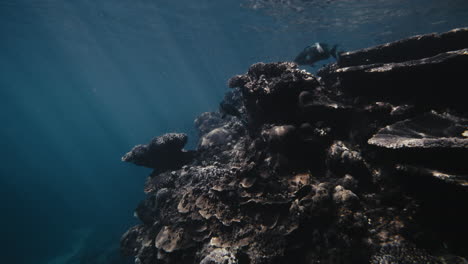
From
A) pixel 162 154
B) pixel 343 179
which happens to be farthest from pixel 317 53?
pixel 162 154

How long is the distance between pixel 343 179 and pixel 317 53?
15.6ft

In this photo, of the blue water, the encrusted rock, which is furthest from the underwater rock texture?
the blue water

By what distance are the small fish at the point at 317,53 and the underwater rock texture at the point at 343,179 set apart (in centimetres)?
82

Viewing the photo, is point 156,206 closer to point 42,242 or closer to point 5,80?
point 42,242

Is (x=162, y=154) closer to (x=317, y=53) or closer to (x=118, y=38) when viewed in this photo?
(x=317, y=53)

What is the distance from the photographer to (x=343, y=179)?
3.81 metres

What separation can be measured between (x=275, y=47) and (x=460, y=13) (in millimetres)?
27791

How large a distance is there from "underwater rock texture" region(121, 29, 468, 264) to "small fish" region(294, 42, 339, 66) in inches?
32.3

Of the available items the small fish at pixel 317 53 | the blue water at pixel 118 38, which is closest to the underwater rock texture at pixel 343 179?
the small fish at pixel 317 53

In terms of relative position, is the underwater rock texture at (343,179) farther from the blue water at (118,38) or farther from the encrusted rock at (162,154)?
the blue water at (118,38)

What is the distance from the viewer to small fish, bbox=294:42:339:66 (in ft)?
22.7

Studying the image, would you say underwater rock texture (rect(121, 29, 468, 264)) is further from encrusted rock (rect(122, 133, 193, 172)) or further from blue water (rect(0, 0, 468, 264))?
blue water (rect(0, 0, 468, 264))

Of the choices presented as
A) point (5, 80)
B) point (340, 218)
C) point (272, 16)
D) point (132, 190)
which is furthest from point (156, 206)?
point (5, 80)

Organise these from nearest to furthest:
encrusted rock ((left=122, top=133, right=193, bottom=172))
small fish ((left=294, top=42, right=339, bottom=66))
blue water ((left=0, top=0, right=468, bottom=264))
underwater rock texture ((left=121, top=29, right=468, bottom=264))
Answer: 1. underwater rock texture ((left=121, top=29, right=468, bottom=264))
2. small fish ((left=294, top=42, right=339, bottom=66))
3. encrusted rock ((left=122, top=133, right=193, bottom=172))
4. blue water ((left=0, top=0, right=468, bottom=264))
